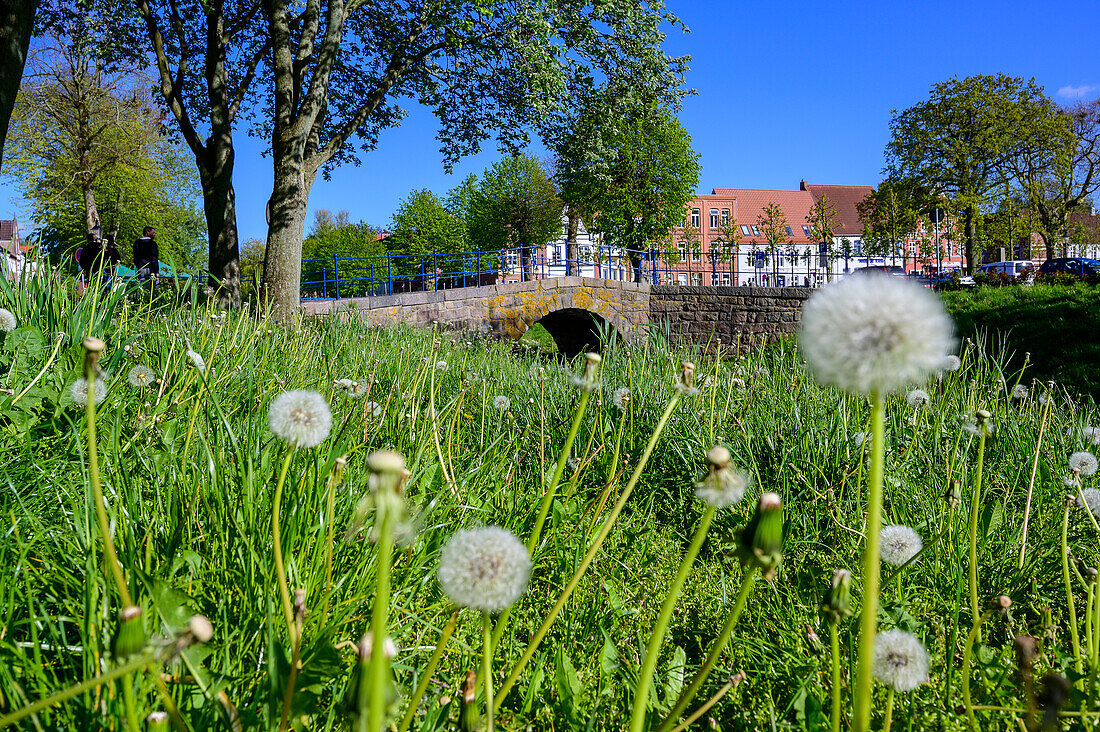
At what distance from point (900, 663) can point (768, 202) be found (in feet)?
229

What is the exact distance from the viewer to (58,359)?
8.89 ft

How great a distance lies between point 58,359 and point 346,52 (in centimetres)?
1273

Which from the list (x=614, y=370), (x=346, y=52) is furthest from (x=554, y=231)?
(x=614, y=370)

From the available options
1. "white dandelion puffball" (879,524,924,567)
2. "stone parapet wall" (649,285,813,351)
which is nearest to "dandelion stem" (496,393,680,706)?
"white dandelion puffball" (879,524,924,567)

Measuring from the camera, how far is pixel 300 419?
1201 millimetres

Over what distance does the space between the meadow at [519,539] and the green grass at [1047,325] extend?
26.0 ft

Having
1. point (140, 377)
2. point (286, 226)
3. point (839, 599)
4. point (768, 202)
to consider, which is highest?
point (768, 202)

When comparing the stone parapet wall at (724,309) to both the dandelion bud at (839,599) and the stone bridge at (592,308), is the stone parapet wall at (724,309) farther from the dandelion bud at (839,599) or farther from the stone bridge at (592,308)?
the dandelion bud at (839,599)

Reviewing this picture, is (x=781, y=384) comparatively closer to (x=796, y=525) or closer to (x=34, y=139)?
(x=796, y=525)

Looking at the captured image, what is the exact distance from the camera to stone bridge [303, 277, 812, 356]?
14.7 meters

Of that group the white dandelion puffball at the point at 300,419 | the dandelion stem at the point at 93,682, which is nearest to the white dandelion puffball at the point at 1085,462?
the white dandelion puffball at the point at 300,419

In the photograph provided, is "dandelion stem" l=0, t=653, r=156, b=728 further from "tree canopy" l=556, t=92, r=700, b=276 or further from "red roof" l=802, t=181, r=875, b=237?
"red roof" l=802, t=181, r=875, b=237

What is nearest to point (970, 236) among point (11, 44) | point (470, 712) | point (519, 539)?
point (11, 44)

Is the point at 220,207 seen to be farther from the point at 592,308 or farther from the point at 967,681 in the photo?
the point at 967,681
